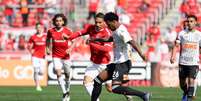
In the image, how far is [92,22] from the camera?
39469mm

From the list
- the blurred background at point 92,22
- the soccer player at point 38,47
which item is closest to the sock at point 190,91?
the soccer player at point 38,47

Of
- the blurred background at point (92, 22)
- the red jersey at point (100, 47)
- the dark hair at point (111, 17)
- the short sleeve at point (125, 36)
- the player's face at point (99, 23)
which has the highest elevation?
the dark hair at point (111, 17)

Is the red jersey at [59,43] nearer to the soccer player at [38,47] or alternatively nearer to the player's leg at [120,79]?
the player's leg at [120,79]

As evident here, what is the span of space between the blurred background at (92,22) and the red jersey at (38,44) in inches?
159

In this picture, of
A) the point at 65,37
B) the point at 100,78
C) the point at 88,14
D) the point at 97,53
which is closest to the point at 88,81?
the point at 97,53

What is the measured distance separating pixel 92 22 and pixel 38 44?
10.6 m

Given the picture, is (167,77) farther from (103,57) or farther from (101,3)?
(103,57)

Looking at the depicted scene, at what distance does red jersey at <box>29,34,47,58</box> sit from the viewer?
29.1m

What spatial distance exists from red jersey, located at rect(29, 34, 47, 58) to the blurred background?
403 centimetres

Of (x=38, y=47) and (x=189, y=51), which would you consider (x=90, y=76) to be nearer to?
(x=189, y=51)

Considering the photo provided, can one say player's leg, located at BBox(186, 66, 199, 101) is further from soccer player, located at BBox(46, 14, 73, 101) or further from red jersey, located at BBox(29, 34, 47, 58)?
red jersey, located at BBox(29, 34, 47, 58)

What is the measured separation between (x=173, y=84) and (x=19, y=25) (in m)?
9.39

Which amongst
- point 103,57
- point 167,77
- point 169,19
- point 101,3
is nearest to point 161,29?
point 169,19

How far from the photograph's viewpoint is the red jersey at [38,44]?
95.4ft
